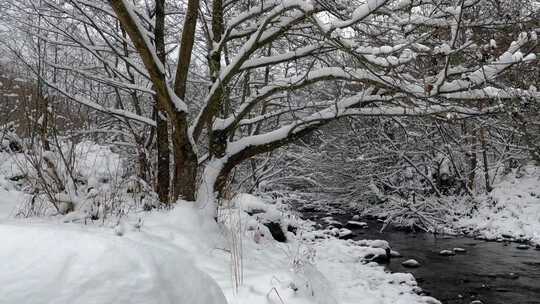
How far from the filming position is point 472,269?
317 inches

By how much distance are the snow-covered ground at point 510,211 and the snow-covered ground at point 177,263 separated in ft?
12.7

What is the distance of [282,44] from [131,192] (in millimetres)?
4316

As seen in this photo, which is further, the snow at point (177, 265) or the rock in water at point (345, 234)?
the rock in water at point (345, 234)

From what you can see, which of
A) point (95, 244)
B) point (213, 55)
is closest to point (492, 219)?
point (213, 55)

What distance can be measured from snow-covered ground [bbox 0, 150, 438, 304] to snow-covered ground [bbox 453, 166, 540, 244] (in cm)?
386

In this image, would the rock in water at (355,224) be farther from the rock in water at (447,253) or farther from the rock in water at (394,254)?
the rock in water at (447,253)

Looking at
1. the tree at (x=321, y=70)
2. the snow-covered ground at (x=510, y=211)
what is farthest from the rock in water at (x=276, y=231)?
the snow-covered ground at (x=510, y=211)

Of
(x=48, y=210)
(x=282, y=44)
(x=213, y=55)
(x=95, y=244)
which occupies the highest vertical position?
(x=282, y=44)

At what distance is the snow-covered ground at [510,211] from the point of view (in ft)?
35.8

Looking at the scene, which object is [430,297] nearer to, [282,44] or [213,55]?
[213,55]

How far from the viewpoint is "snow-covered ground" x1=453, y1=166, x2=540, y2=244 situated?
35.8 feet

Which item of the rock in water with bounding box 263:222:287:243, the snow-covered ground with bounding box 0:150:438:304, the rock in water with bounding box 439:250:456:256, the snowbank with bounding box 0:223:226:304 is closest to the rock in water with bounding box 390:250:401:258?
the snow-covered ground with bounding box 0:150:438:304

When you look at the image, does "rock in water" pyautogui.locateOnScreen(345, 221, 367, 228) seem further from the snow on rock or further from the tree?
the tree

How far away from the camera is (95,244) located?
1.47 meters
